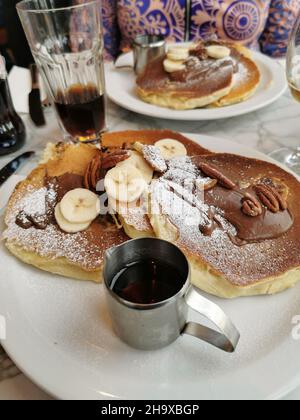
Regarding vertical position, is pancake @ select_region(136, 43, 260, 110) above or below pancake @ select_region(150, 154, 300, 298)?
above

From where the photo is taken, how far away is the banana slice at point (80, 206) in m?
1.08

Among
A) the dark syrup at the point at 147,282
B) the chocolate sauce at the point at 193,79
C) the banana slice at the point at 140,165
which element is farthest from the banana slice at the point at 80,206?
the chocolate sauce at the point at 193,79

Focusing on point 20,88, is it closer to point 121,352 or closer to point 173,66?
point 173,66

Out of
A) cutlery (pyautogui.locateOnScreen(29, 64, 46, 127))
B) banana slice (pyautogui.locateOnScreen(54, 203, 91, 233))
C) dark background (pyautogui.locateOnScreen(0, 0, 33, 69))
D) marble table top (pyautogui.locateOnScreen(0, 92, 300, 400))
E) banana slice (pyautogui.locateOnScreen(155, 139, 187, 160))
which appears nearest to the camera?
banana slice (pyautogui.locateOnScreen(54, 203, 91, 233))

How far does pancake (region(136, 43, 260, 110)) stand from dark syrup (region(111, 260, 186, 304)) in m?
0.96

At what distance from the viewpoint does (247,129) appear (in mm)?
1675

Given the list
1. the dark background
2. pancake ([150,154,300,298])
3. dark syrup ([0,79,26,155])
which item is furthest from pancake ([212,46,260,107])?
the dark background

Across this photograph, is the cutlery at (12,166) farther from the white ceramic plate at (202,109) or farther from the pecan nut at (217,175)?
the pecan nut at (217,175)

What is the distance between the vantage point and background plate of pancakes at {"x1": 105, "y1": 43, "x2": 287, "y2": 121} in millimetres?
1617

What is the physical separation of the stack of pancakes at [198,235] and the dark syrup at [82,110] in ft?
1.44

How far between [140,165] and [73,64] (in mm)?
685

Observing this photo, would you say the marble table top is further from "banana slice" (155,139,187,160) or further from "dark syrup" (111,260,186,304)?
"dark syrup" (111,260,186,304)

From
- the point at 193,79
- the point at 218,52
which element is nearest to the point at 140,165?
the point at 193,79
